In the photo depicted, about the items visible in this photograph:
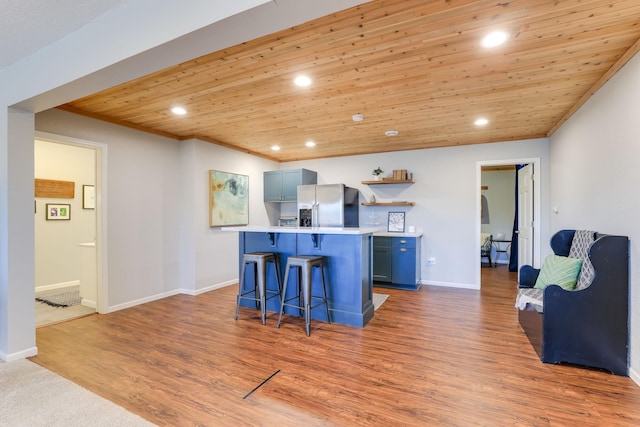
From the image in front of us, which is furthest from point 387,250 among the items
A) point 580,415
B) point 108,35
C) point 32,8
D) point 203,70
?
point 32,8

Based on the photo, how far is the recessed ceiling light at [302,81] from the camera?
8.78 feet

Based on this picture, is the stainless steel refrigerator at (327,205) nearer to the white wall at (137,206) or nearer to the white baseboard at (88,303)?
the white wall at (137,206)

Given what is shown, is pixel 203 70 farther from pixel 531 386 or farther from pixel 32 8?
pixel 531 386

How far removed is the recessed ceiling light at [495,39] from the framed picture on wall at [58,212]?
20.7ft

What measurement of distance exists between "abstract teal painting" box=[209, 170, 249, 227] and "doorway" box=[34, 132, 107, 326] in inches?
61.8

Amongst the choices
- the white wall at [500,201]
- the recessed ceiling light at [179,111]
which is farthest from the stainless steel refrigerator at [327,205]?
the white wall at [500,201]

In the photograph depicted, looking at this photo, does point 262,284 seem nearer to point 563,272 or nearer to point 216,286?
point 216,286

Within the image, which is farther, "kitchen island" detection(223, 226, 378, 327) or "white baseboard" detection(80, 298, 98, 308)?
"white baseboard" detection(80, 298, 98, 308)

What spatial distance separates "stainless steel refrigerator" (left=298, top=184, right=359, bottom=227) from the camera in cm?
531

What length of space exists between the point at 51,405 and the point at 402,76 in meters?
3.43

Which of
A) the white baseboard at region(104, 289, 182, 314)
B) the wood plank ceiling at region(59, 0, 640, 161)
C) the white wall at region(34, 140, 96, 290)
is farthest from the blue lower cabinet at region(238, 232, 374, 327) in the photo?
the white wall at region(34, 140, 96, 290)

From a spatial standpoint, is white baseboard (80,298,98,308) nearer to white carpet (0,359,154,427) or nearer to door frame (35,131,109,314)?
door frame (35,131,109,314)

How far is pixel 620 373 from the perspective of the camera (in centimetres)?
231

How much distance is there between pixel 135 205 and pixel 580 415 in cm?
481
